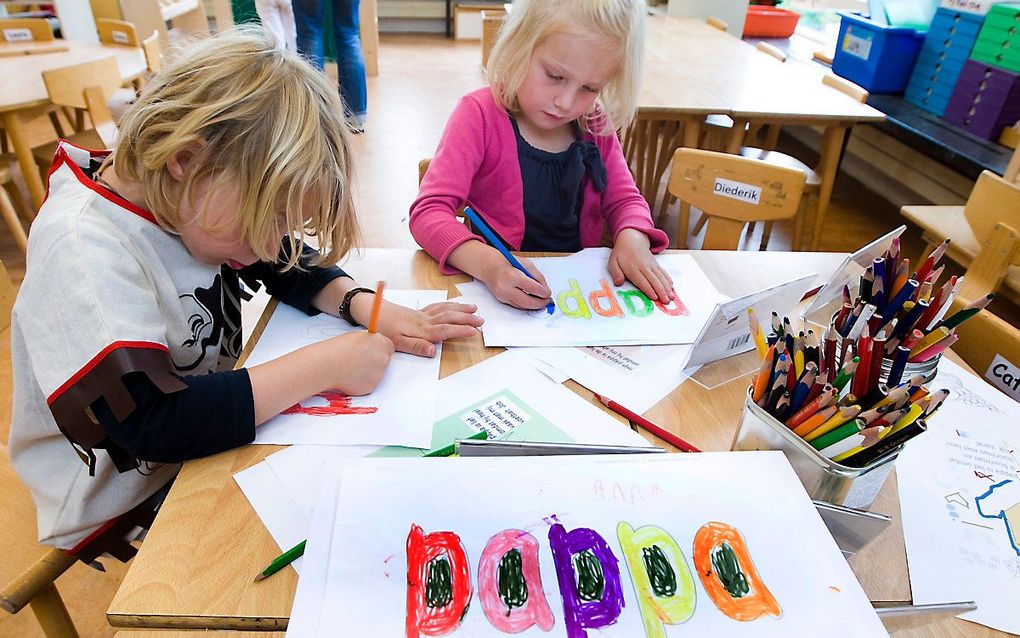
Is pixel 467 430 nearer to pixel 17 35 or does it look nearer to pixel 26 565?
pixel 26 565

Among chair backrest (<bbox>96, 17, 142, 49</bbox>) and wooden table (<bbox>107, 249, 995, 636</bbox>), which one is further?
chair backrest (<bbox>96, 17, 142, 49</bbox>)

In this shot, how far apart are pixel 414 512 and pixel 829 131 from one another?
2286 mm

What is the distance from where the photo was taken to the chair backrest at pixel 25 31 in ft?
8.97

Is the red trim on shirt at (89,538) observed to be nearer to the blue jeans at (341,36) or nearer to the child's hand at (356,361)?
the child's hand at (356,361)

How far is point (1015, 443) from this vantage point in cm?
67

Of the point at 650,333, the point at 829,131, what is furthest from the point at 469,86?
the point at 650,333

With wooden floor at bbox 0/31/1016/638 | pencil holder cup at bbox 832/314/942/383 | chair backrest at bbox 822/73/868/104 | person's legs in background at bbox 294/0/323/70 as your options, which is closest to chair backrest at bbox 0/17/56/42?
wooden floor at bbox 0/31/1016/638

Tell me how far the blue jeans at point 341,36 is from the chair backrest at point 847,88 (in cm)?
232

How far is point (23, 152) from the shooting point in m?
2.16

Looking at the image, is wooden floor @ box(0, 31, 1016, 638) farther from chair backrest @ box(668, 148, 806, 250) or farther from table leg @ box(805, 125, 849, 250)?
chair backrest @ box(668, 148, 806, 250)

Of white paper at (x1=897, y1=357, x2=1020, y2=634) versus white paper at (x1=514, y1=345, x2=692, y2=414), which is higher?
white paper at (x1=514, y1=345, x2=692, y2=414)

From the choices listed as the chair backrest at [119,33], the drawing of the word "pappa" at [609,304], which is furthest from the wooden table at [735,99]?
the chair backrest at [119,33]

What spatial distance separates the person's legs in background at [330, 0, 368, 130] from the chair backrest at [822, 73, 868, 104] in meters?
2.31

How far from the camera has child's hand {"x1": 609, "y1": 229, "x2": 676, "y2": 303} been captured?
2.98 ft
